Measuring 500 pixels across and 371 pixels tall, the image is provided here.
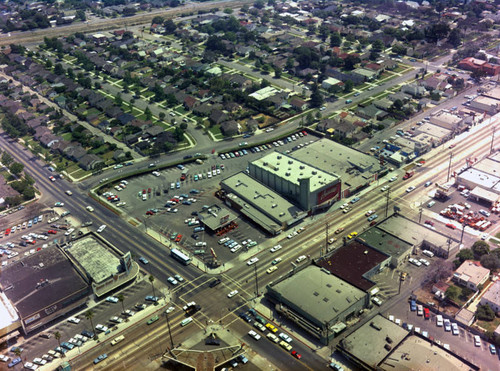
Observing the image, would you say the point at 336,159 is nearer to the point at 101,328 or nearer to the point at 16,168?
the point at 101,328

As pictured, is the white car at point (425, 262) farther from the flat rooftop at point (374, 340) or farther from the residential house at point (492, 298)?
the flat rooftop at point (374, 340)

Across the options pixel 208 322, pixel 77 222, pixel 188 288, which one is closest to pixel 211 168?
pixel 77 222

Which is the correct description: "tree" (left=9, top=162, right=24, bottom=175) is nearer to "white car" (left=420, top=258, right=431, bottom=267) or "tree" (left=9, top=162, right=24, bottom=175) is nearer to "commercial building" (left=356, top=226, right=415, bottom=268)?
"commercial building" (left=356, top=226, right=415, bottom=268)

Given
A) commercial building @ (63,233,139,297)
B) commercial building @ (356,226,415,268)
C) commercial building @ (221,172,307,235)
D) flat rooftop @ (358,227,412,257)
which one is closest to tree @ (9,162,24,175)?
commercial building @ (63,233,139,297)

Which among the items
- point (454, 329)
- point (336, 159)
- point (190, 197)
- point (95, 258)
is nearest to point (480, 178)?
point (336, 159)

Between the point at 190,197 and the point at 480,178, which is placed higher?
the point at 480,178

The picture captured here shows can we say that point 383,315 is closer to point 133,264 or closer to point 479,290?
point 479,290

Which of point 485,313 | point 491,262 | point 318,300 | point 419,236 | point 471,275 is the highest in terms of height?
point 318,300
